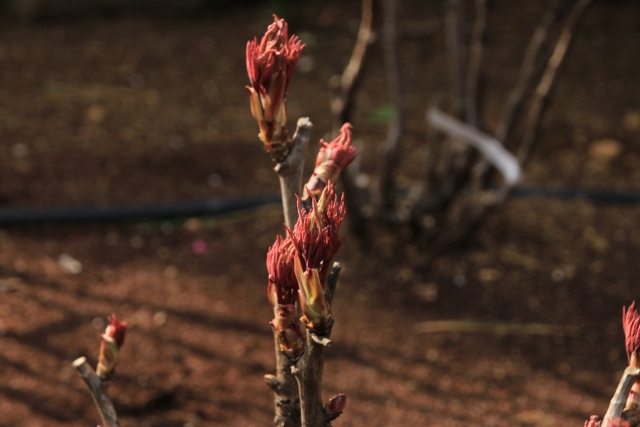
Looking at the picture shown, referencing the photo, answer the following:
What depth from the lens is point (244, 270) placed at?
292 cm

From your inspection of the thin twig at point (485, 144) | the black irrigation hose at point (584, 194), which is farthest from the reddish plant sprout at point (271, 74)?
the black irrigation hose at point (584, 194)

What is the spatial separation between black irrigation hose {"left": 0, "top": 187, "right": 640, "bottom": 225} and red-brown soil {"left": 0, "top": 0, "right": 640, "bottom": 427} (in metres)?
0.04

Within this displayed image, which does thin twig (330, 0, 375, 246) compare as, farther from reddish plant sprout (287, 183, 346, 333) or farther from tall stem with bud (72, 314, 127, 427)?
reddish plant sprout (287, 183, 346, 333)

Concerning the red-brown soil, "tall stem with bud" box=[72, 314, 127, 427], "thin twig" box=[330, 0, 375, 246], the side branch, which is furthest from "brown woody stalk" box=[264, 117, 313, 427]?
"thin twig" box=[330, 0, 375, 246]

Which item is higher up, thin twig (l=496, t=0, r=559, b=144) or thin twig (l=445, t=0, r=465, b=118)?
thin twig (l=445, t=0, r=465, b=118)

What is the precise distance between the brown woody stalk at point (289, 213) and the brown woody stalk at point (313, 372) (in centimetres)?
8

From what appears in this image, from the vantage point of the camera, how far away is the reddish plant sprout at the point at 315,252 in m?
0.72

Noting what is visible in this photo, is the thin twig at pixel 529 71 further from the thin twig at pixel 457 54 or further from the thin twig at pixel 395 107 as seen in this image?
the thin twig at pixel 395 107

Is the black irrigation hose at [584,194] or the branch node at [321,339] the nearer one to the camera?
the branch node at [321,339]

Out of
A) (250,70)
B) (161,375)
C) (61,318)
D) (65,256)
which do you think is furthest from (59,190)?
(250,70)

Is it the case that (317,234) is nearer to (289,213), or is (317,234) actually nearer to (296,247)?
(296,247)

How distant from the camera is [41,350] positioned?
8.02ft

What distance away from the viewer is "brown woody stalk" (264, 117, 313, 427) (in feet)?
3.12

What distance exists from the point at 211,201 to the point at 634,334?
105 inches
